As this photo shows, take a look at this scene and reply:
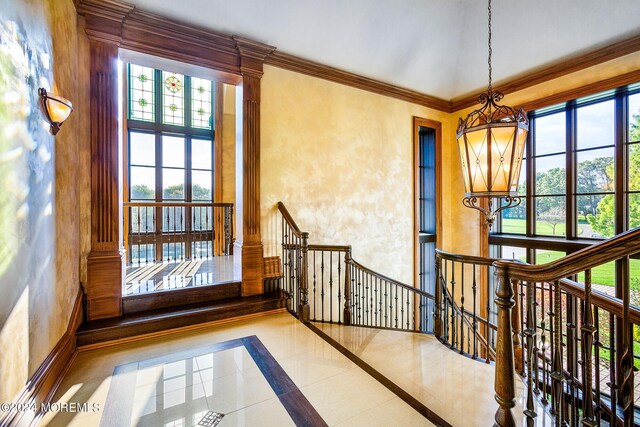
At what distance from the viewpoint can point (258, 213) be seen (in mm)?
3697

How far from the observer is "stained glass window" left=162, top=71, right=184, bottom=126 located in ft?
20.3

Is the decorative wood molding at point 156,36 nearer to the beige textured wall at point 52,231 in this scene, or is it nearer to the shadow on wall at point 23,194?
the beige textured wall at point 52,231

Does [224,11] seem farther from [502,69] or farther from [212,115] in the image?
[502,69]

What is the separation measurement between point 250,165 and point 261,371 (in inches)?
91.9

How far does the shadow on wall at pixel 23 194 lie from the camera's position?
4.77 ft

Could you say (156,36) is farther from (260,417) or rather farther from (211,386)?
(260,417)

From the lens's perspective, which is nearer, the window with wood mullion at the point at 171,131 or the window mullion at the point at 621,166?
the window mullion at the point at 621,166

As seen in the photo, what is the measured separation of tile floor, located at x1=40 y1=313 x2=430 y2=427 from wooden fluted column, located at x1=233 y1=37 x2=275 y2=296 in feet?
3.38

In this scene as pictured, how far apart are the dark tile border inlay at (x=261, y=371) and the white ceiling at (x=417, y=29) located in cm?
347

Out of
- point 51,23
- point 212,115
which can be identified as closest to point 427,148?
point 212,115

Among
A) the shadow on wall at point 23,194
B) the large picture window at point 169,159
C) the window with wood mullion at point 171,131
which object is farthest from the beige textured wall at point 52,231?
the window with wood mullion at point 171,131

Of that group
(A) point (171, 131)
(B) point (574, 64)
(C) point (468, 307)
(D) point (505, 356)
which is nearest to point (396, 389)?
(D) point (505, 356)

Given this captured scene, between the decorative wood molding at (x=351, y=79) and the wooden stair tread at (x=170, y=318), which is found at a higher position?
the decorative wood molding at (x=351, y=79)

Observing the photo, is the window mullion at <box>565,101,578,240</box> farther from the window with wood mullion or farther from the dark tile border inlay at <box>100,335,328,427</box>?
the window with wood mullion
